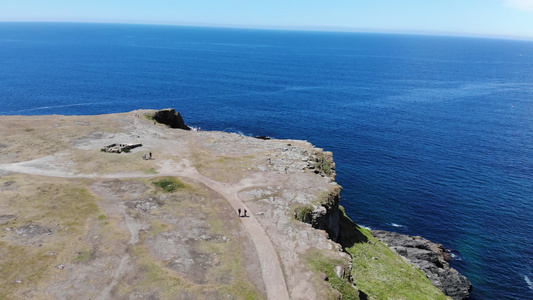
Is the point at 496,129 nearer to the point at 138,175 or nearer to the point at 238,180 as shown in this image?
the point at 238,180

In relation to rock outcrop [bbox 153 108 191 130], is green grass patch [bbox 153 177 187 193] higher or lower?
lower

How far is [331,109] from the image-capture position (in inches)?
6176

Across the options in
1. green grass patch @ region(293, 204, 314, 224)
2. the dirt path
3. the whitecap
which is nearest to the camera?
the dirt path

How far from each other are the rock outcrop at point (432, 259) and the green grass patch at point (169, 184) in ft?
144

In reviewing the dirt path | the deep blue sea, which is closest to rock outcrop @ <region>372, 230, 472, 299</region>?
the deep blue sea

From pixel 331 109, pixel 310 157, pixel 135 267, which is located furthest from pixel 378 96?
pixel 135 267

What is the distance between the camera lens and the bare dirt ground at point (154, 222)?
1494 inches

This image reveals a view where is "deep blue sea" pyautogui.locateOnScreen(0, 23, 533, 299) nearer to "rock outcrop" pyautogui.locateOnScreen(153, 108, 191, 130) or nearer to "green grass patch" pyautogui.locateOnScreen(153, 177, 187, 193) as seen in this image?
A: "rock outcrop" pyautogui.locateOnScreen(153, 108, 191, 130)

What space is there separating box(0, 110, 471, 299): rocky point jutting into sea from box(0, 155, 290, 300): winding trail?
0.60 feet

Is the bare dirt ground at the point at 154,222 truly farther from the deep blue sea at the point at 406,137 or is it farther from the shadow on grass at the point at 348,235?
the deep blue sea at the point at 406,137

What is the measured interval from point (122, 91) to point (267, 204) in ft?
489

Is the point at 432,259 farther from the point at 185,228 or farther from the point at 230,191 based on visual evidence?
the point at 185,228

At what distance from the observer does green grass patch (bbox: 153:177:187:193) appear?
58.0 metres

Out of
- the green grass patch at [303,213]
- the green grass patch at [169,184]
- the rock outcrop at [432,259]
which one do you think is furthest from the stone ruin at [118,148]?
the rock outcrop at [432,259]
